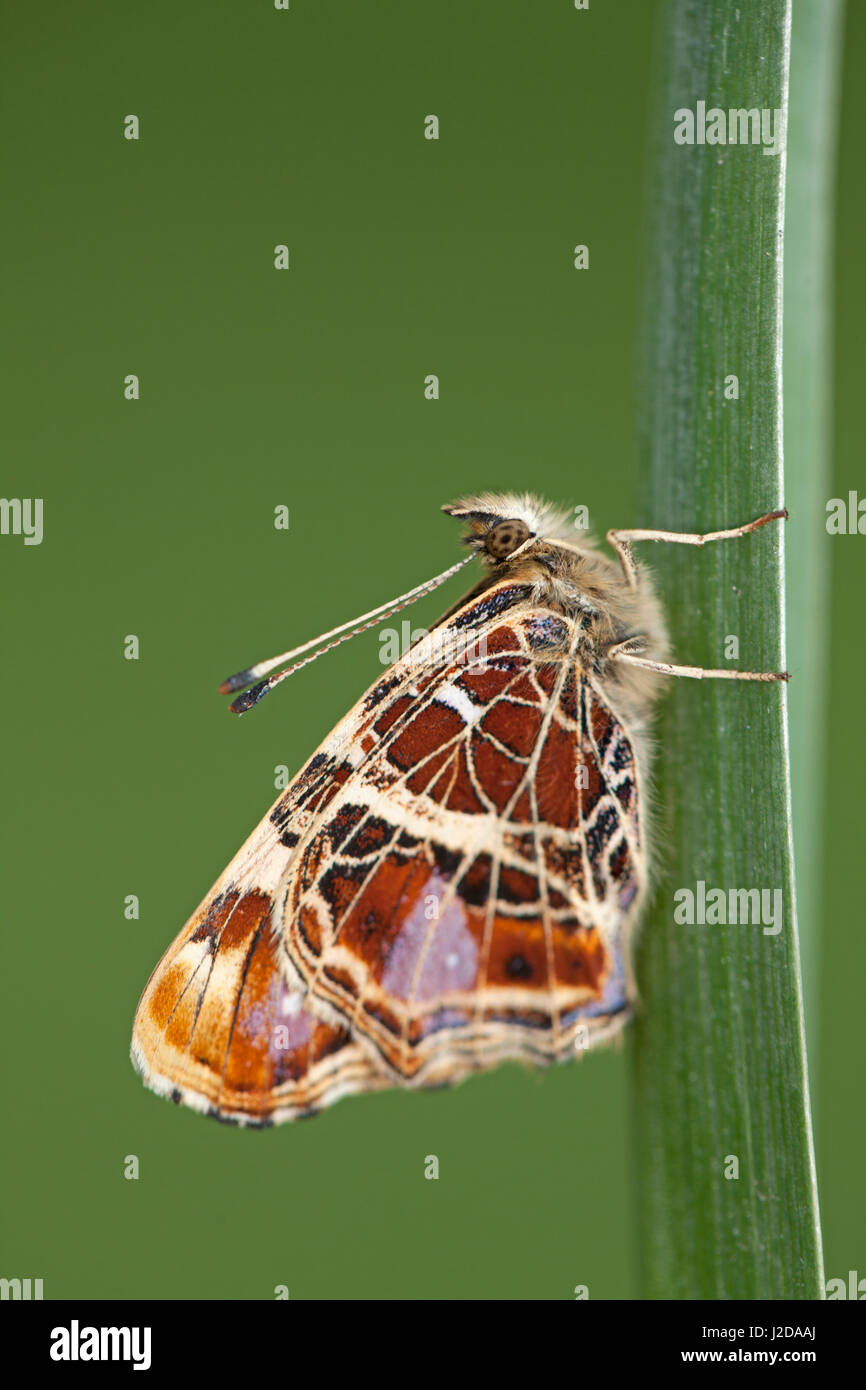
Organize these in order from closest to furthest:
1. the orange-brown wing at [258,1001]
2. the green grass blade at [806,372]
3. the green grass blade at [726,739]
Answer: the green grass blade at [726,739] → the green grass blade at [806,372] → the orange-brown wing at [258,1001]

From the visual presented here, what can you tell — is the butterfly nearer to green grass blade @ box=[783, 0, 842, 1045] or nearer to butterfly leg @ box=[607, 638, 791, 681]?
butterfly leg @ box=[607, 638, 791, 681]

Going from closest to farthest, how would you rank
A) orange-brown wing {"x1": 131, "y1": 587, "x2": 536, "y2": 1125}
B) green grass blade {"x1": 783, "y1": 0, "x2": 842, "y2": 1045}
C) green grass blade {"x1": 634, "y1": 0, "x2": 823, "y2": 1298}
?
green grass blade {"x1": 634, "y1": 0, "x2": 823, "y2": 1298} < green grass blade {"x1": 783, "y1": 0, "x2": 842, "y2": 1045} < orange-brown wing {"x1": 131, "y1": 587, "x2": 536, "y2": 1125}

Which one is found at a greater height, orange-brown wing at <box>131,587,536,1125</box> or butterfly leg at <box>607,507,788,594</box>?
butterfly leg at <box>607,507,788,594</box>

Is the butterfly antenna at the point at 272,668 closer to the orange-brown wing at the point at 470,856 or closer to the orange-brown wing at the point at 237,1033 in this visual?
the orange-brown wing at the point at 470,856

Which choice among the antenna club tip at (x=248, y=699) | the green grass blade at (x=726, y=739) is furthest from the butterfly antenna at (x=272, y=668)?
the green grass blade at (x=726, y=739)

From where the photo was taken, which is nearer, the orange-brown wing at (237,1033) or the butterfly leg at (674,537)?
the butterfly leg at (674,537)

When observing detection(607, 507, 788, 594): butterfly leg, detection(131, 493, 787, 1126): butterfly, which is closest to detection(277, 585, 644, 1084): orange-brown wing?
detection(131, 493, 787, 1126): butterfly

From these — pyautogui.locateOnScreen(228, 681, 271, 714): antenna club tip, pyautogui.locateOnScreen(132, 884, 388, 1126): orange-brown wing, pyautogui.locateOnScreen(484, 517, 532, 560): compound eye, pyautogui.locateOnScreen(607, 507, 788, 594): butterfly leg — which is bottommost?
pyautogui.locateOnScreen(132, 884, 388, 1126): orange-brown wing

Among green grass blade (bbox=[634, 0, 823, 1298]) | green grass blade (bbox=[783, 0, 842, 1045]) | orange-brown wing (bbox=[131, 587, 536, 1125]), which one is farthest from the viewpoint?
orange-brown wing (bbox=[131, 587, 536, 1125])
